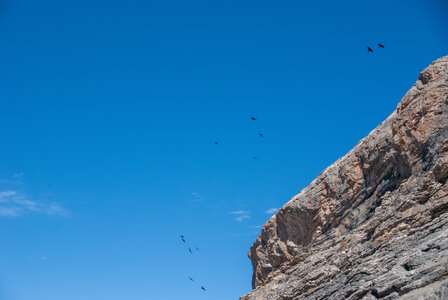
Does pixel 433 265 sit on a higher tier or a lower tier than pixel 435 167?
lower

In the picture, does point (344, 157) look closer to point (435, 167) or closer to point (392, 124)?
point (392, 124)

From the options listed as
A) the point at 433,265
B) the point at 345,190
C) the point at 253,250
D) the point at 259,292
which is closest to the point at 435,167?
the point at 433,265

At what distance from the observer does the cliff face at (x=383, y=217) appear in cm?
2639

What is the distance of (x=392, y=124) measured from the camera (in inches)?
1336

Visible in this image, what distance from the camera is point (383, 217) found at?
105ft

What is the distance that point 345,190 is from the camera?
38000mm

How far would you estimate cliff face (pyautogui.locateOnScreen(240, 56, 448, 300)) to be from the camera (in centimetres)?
2639

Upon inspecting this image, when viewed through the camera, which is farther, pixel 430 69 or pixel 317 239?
pixel 317 239

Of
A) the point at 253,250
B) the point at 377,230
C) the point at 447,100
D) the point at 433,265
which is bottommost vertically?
the point at 433,265

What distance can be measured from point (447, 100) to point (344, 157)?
35.2 feet

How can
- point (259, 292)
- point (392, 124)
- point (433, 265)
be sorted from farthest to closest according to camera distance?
1. point (259, 292)
2. point (392, 124)
3. point (433, 265)

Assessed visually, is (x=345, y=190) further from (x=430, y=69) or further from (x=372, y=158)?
(x=430, y=69)

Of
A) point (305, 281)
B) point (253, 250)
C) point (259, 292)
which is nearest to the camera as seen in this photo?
point (305, 281)

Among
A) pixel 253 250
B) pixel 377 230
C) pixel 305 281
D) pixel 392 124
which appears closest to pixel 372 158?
pixel 392 124
